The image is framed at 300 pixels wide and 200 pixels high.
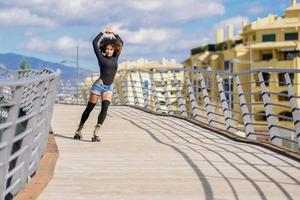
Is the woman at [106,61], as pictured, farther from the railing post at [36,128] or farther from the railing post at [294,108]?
the railing post at [36,128]

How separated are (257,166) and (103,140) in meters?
3.58

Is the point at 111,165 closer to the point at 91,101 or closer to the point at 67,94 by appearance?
the point at 91,101

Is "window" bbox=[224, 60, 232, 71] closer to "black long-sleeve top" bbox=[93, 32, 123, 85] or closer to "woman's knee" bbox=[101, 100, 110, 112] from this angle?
"woman's knee" bbox=[101, 100, 110, 112]

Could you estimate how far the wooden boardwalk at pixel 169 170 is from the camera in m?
6.14

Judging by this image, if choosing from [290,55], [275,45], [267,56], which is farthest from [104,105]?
[267,56]

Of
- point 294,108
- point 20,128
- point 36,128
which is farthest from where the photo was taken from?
point 294,108

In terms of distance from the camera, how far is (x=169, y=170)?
7.48 meters

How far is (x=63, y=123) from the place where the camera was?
14211mm

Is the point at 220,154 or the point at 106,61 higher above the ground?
the point at 106,61

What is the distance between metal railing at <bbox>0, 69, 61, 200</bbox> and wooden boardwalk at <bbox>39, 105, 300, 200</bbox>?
296 mm

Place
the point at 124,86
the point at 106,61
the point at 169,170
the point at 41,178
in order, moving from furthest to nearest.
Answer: the point at 124,86
the point at 106,61
the point at 169,170
the point at 41,178

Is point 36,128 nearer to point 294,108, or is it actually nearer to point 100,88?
point 100,88

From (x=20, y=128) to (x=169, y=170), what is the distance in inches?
65.1

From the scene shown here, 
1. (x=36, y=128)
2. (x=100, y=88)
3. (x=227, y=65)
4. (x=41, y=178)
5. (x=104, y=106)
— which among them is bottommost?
(x=227, y=65)
